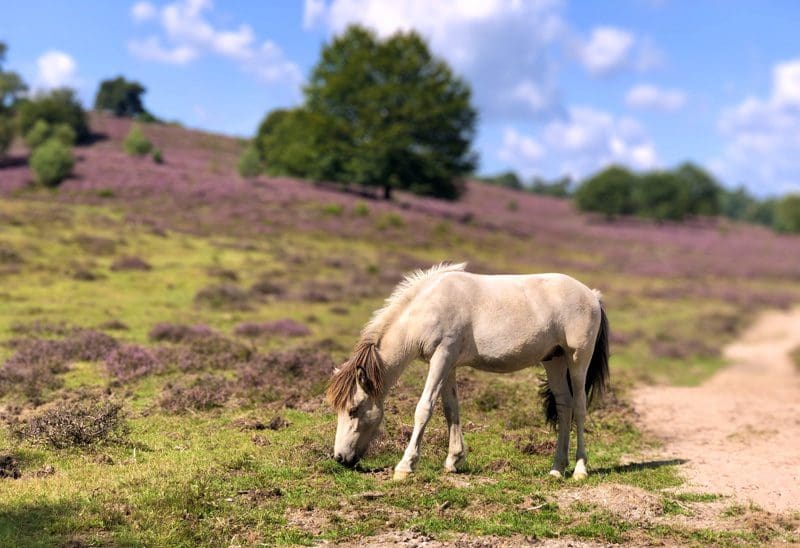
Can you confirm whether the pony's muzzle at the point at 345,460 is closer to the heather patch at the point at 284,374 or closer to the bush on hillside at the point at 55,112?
the heather patch at the point at 284,374

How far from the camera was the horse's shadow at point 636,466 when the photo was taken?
33.4 ft

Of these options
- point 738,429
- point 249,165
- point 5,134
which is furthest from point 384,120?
point 738,429

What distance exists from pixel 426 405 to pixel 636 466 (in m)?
3.83

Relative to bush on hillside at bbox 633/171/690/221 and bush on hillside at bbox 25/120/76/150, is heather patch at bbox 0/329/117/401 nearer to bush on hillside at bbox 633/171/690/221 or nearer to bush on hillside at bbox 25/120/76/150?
bush on hillside at bbox 25/120/76/150

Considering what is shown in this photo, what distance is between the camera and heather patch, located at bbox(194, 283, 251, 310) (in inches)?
941

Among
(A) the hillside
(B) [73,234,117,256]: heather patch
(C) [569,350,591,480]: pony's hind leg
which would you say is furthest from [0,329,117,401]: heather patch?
(B) [73,234,117,256]: heather patch

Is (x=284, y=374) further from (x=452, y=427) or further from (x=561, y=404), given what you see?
(x=561, y=404)

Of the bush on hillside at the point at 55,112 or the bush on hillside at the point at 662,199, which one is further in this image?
the bush on hillside at the point at 662,199

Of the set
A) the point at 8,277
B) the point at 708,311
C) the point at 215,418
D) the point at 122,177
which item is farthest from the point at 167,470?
the point at 122,177

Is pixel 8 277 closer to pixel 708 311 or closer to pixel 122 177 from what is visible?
pixel 122 177

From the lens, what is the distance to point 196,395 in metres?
12.7

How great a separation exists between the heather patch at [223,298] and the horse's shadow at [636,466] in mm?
15710

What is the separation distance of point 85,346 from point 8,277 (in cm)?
1088

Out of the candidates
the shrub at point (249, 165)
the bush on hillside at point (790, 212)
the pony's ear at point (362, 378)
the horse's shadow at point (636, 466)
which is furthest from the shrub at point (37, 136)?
the bush on hillside at point (790, 212)
